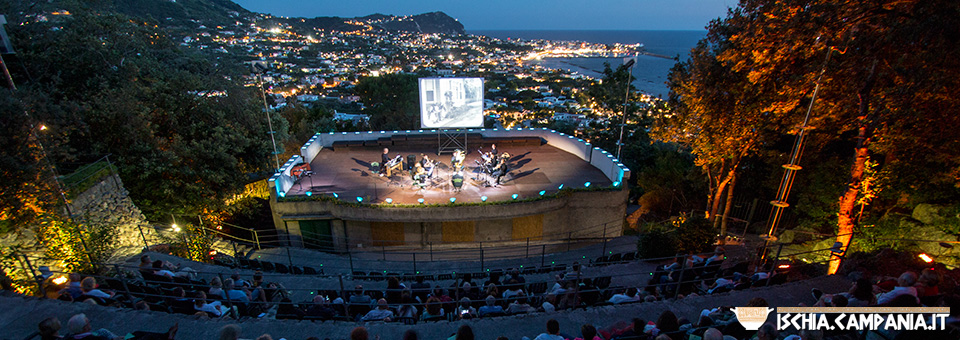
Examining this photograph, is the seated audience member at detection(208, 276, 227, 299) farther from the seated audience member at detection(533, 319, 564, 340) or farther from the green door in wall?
the green door in wall

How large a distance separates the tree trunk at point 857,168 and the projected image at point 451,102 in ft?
37.7

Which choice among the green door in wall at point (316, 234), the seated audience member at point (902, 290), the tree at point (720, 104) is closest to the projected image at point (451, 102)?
the green door in wall at point (316, 234)

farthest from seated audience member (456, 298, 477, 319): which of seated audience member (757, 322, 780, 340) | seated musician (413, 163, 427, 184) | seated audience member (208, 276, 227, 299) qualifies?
seated musician (413, 163, 427, 184)

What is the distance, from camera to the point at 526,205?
13.1 metres

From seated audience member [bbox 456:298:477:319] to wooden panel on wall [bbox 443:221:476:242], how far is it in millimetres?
6691

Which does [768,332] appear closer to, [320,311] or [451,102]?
[320,311]

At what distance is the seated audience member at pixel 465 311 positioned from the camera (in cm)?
620

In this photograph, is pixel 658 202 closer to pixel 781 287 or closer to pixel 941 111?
pixel 941 111

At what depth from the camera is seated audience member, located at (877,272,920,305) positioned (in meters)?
4.90

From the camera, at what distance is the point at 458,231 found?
44.9 feet

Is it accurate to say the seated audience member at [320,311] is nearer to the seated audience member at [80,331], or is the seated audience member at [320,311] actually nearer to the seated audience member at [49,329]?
the seated audience member at [80,331]

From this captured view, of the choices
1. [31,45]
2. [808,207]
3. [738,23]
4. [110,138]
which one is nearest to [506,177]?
[738,23]

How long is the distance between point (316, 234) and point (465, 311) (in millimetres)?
9299

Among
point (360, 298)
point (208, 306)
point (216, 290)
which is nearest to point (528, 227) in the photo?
point (360, 298)
